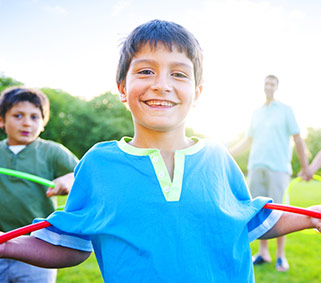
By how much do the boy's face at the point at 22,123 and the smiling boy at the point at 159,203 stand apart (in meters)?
1.37

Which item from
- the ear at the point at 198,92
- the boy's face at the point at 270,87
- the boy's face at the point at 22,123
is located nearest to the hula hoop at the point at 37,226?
the ear at the point at 198,92

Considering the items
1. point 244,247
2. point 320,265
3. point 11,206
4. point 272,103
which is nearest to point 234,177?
point 244,247

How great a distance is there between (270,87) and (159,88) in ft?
12.5

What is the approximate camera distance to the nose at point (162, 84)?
1.58 meters

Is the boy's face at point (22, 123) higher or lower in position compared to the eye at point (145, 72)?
lower

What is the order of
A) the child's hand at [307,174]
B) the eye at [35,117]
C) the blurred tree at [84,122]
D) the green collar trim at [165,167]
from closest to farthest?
the green collar trim at [165,167], the eye at [35,117], the child's hand at [307,174], the blurred tree at [84,122]

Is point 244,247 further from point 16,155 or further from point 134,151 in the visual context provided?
point 16,155

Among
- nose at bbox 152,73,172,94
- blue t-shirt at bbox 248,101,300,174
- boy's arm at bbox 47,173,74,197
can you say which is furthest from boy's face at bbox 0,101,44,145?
blue t-shirt at bbox 248,101,300,174

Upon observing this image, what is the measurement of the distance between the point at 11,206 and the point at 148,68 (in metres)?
1.75

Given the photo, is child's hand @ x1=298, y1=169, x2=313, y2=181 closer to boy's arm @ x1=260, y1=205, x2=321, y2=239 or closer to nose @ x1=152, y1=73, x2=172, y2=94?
boy's arm @ x1=260, y1=205, x2=321, y2=239

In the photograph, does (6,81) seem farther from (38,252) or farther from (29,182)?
(38,252)

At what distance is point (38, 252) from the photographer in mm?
1520

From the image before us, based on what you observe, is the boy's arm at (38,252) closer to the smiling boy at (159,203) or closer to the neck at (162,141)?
the smiling boy at (159,203)

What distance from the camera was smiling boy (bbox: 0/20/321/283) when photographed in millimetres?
1451
